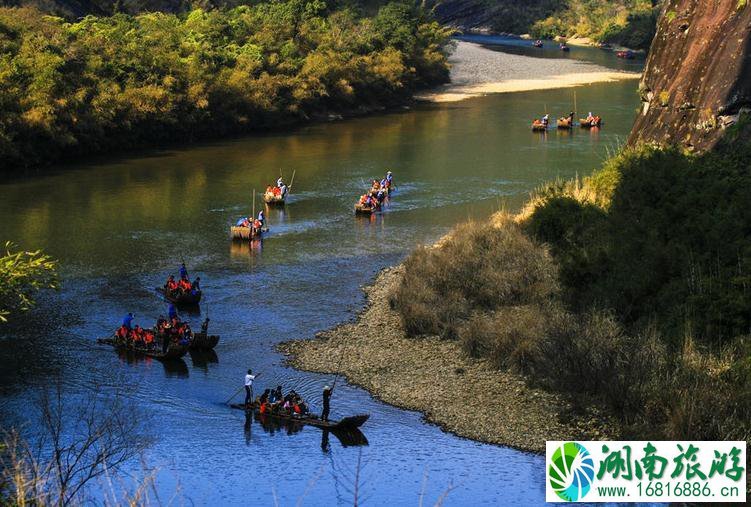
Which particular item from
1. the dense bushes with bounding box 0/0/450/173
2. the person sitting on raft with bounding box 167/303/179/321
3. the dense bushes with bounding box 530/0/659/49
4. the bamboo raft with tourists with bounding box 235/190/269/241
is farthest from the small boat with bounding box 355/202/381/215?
the dense bushes with bounding box 530/0/659/49

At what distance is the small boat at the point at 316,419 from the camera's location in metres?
32.6

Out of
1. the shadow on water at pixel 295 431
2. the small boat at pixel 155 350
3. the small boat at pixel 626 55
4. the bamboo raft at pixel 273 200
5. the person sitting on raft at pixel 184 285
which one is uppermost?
the small boat at pixel 626 55

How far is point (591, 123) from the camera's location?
9312 centimetres

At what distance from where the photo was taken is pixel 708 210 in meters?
40.1

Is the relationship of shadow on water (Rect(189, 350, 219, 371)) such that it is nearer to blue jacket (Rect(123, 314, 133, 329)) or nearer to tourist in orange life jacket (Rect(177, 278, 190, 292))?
blue jacket (Rect(123, 314, 133, 329))

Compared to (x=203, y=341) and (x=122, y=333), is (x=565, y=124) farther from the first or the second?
(x=122, y=333)

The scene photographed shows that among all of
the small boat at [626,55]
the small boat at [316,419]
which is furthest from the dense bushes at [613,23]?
the small boat at [316,419]

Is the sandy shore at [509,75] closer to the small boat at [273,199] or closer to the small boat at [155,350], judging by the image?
the small boat at [273,199]

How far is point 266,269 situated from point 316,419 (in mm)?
18851

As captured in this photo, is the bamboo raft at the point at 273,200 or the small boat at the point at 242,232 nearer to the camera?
the small boat at the point at 242,232

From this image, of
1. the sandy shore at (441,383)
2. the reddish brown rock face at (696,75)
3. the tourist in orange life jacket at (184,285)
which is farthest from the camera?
the reddish brown rock face at (696,75)

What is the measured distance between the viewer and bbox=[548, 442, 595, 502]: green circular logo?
17.7 m

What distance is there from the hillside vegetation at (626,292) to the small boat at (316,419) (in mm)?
6591

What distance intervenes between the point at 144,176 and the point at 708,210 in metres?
43.7
